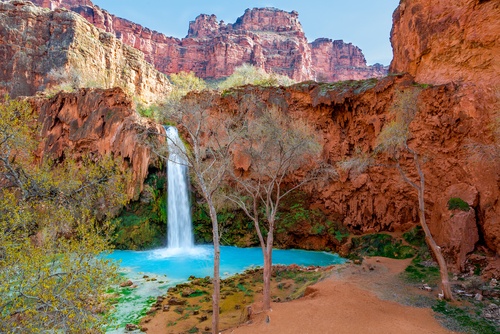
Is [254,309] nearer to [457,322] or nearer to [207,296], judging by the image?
[207,296]

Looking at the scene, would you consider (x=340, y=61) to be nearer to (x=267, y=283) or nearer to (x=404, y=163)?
(x=404, y=163)

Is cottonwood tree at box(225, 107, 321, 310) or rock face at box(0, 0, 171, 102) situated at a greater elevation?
rock face at box(0, 0, 171, 102)

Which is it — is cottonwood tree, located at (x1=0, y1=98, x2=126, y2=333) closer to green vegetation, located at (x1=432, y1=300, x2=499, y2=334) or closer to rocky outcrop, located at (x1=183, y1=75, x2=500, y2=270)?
green vegetation, located at (x1=432, y1=300, x2=499, y2=334)

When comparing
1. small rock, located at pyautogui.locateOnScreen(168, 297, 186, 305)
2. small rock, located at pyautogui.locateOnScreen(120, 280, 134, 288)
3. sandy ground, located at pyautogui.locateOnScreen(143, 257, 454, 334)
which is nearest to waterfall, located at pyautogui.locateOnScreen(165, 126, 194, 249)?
small rock, located at pyautogui.locateOnScreen(120, 280, 134, 288)

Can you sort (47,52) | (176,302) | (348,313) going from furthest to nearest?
(47,52) → (176,302) → (348,313)

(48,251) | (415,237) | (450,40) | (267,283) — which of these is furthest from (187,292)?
(450,40)

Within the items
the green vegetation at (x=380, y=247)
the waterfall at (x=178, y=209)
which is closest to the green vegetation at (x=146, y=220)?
the waterfall at (x=178, y=209)

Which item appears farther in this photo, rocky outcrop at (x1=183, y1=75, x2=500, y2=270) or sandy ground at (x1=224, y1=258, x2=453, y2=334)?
rocky outcrop at (x1=183, y1=75, x2=500, y2=270)

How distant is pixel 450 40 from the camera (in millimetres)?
17062

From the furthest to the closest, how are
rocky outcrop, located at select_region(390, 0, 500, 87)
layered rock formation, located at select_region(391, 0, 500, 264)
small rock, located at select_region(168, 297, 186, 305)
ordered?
rocky outcrop, located at select_region(390, 0, 500, 87) < layered rock formation, located at select_region(391, 0, 500, 264) < small rock, located at select_region(168, 297, 186, 305)

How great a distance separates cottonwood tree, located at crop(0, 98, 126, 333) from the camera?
4266 mm

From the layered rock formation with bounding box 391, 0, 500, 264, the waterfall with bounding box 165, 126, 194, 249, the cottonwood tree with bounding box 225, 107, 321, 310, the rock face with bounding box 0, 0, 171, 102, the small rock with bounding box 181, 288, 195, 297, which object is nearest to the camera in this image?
the cottonwood tree with bounding box 225, 107, 321, 310

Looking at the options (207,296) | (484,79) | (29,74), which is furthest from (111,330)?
(29,74)

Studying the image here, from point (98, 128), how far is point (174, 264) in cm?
1402
